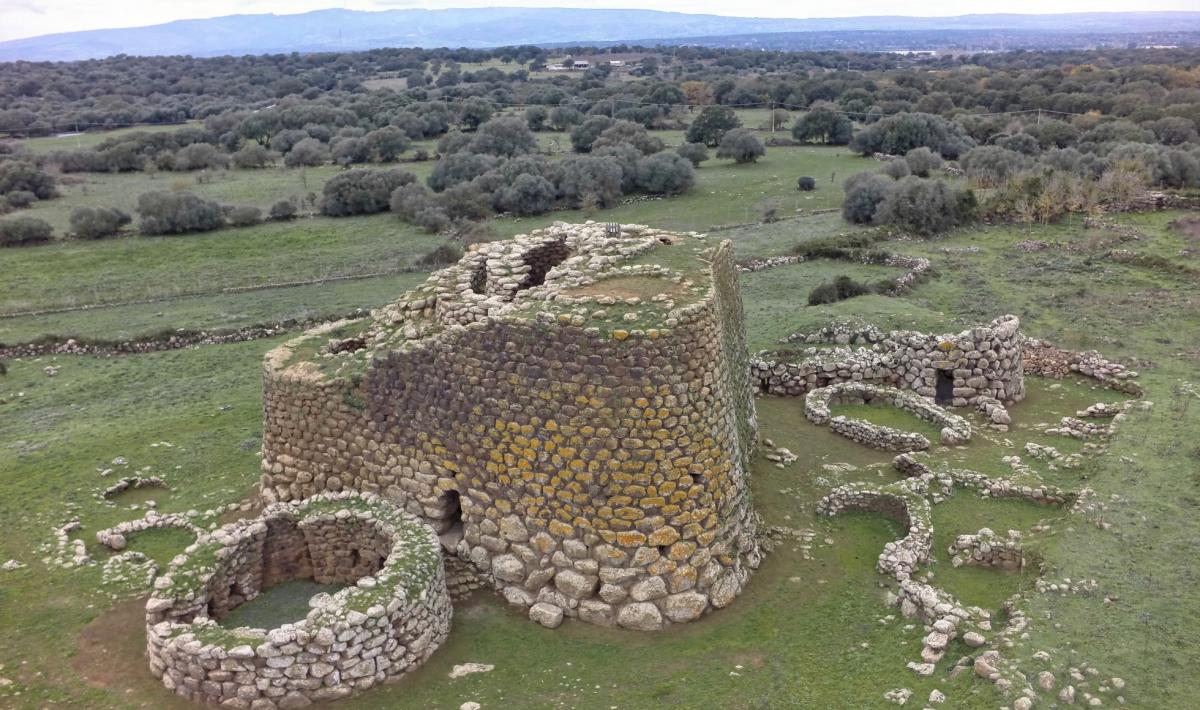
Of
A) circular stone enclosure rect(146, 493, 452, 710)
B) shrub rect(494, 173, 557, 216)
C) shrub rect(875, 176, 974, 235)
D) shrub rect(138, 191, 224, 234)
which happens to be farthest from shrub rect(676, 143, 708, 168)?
circular stone enclosure rect(146, 493, 452, 710)

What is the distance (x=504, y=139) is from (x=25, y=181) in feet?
90.0

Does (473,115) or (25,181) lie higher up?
(473,115)

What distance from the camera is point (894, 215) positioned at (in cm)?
3528

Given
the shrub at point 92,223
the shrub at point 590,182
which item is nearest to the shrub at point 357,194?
the shrub at point 590,182

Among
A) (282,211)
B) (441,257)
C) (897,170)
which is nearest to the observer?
(441,257)

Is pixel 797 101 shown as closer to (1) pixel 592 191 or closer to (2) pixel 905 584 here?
(1) pixel 592 191

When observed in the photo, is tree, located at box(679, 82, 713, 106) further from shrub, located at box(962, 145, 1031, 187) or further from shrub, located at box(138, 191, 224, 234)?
shrub, located at box(138, 191, 224, 234)

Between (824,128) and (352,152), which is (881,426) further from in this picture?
(824,128)

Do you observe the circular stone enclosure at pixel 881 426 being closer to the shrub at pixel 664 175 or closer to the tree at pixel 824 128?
the shrub at pixel 664 175

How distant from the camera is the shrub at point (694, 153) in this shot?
5400 centimetres

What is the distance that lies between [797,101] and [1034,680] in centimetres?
8413

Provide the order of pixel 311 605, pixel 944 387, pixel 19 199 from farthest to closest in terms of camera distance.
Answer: pixel 19 199, pixel 944 387, pixel 311 605

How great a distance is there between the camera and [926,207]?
34.5 m

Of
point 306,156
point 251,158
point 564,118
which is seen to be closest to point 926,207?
point 306,156
